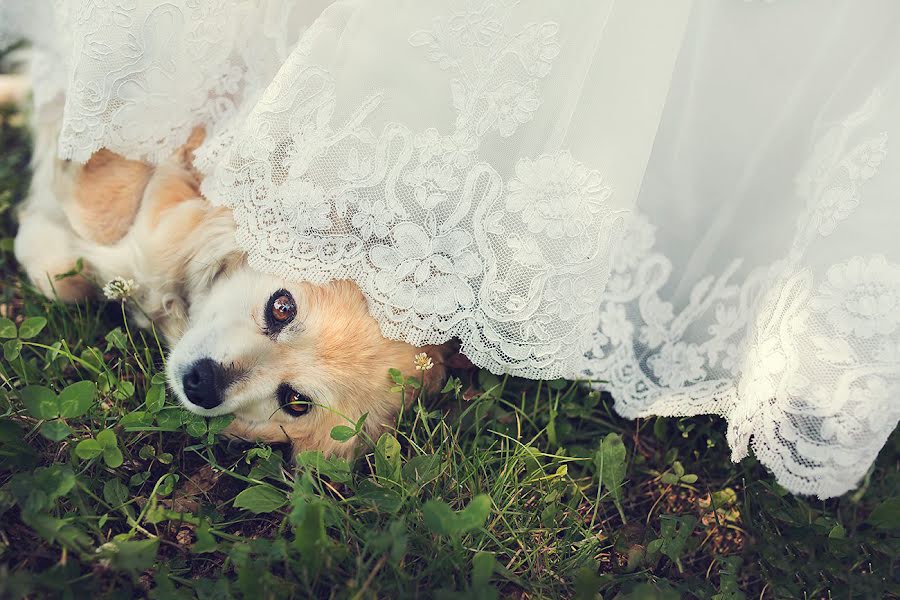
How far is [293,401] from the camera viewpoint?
2.11 meters

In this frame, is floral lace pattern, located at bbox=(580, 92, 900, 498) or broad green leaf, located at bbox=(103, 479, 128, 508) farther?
broad green leaf, located at bbox=(103, 479, 128, 508)

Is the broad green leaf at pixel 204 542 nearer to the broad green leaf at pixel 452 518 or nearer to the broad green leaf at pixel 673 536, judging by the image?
the broad green leaf at pixel 452 518

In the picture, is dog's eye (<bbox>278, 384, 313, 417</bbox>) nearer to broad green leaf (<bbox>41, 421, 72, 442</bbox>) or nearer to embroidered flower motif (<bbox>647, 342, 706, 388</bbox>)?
broad green leaf (<bbox>41, 421, 72, 442</bbox>)

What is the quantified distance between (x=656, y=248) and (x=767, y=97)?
53 centimetres

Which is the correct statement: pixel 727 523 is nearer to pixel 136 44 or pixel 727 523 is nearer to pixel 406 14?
pixel 406 14

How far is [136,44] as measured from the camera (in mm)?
1901

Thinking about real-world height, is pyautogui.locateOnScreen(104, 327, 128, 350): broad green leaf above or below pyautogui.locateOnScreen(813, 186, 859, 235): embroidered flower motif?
below

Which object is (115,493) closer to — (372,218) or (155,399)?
(155,399)

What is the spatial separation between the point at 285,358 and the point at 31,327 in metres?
0.78

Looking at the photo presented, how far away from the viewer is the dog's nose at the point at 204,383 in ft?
6.45

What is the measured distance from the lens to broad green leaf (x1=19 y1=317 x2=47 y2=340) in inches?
81.8

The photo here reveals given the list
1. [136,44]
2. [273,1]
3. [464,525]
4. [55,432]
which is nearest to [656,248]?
[464,525]

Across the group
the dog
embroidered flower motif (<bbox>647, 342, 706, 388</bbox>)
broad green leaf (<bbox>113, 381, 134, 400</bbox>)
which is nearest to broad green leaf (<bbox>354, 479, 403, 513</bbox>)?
the dog

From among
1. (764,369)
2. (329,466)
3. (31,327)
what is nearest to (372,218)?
(329,466)
